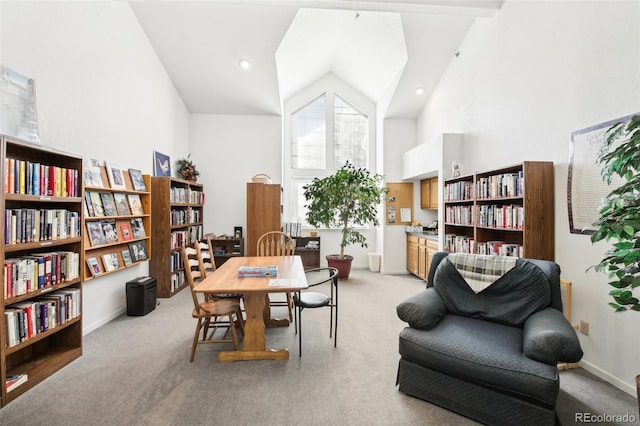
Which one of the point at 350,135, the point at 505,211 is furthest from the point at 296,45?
the point at 505,211

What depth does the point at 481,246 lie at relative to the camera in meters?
3.67

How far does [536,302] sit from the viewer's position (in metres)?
2.13

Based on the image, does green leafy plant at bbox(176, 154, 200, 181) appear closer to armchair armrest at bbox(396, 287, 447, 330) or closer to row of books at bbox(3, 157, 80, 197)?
row of books at bbox(3, 157, 80, 197)

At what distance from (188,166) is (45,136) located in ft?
9.20

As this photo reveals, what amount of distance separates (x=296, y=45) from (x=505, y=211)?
394cm

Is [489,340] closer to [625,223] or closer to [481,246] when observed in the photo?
[625,223]

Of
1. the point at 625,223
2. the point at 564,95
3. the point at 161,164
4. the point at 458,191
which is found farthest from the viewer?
the point at 161,164

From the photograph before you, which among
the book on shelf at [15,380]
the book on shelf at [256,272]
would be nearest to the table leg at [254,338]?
the book on shelf at [256,272]

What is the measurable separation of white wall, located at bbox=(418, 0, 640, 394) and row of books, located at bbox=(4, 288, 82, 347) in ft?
14.0

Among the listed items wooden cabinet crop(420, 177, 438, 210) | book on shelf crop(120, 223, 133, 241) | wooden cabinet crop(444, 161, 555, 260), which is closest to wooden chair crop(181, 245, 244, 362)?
book on shelf crop(120, 223, 133, 241)

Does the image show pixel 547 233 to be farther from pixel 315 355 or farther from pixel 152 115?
pixel 152 115

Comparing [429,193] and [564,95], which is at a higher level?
[564,95]

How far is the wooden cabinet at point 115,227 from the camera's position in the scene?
10.3ft

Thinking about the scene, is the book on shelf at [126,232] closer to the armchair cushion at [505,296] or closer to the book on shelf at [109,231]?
the book on shelf at [109,231]
